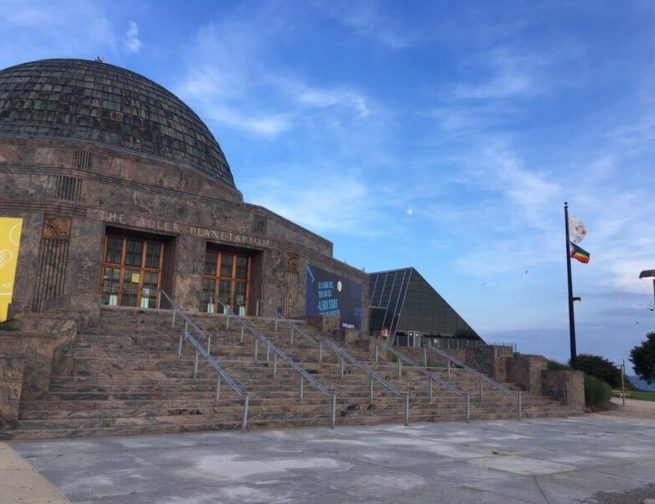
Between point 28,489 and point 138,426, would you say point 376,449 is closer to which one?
point 138,426

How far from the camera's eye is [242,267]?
1448cm

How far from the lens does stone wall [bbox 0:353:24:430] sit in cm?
514

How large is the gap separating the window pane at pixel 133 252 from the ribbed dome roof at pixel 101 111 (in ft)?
17.1

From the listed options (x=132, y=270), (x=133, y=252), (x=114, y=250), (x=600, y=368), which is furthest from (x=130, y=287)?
(x=600, y=368)

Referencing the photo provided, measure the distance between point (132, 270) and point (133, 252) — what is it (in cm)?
44

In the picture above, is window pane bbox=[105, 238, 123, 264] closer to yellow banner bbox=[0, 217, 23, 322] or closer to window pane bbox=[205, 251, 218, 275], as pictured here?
yellow banner bbox=[0, 217, 23, 322]

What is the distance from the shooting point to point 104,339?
8.67 meters

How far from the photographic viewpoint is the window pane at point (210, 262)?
14.0m

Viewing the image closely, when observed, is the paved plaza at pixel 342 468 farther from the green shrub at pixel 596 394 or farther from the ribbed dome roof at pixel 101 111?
the ribbed dome roof at pixel 101 111

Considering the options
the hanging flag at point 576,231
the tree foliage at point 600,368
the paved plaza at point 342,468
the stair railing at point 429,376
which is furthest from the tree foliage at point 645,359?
the paved plaza at point 342,468

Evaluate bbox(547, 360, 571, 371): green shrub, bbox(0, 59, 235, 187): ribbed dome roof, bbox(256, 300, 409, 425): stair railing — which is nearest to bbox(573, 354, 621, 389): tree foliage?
bbox(547, 360, 571, 371): green shrub

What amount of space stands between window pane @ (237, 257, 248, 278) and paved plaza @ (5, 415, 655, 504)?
27.3ft

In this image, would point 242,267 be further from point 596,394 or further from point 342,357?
point 596,394

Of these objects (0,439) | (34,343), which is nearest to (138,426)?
(0,439)
